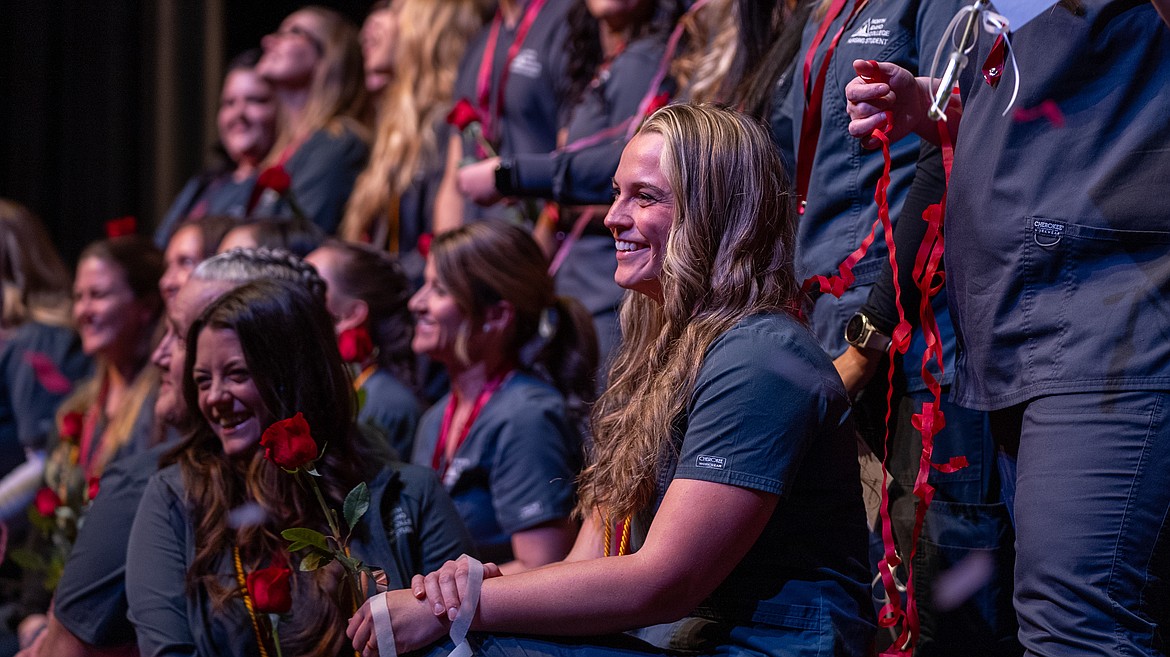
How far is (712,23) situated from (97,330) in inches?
79.7

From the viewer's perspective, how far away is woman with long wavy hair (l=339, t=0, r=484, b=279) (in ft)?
14.2

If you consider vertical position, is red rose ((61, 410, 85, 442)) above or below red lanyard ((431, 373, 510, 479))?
below

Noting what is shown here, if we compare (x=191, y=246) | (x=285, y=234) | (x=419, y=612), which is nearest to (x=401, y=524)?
(x=419, y=612)

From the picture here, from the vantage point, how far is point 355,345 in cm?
317

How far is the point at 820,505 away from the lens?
1.80 metres

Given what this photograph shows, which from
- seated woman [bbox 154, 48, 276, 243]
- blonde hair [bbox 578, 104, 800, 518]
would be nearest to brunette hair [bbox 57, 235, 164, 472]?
seated woman [bbox 154, 48, 276, 243]

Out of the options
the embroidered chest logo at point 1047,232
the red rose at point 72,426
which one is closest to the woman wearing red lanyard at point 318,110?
the red rose at point 72,426

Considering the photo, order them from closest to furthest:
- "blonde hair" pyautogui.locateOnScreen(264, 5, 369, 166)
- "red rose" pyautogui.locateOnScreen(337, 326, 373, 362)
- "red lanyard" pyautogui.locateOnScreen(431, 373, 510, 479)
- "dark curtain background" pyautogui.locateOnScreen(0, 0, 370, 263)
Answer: "red lanyard" pyautogui.locateOnScreen(431, 373, 510, 479) → "red rose" pyautogui.locateOnScreen(337, 326, 373, 362) → "blonde hair" pyautogui.locateOnScreen(264, 5, 369, 166) → "dark curtain background" pyautogui.locateOnScreen(0, 0, 370, 263)

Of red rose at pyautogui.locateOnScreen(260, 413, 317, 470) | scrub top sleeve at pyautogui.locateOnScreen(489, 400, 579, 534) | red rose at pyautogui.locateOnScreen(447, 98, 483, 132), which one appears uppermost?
red rose at pyautogui.locateOnScreen(447, 98, 483, 132)

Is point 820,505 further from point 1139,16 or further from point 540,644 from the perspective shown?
point 1139,16

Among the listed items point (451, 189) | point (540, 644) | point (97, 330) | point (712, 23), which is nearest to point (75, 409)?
point (97, 330)

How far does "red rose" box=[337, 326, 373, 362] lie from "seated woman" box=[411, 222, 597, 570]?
132mm

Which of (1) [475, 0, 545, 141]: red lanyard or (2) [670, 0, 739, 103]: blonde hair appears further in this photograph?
(1) [475, 0, 545, 141]: red lanyard

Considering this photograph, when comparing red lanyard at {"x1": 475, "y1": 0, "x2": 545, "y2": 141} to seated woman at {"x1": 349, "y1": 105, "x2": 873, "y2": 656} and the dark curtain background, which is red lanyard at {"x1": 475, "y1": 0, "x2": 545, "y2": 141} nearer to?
the dark curtain background
